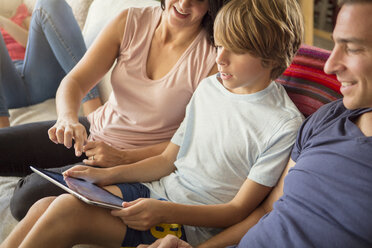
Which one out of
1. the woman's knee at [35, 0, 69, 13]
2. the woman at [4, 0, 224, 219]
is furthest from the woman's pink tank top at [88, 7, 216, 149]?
the woman's knee at [35, 0, 69, 13]

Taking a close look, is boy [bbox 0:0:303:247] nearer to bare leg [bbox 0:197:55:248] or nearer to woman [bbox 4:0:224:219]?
bare leg [bbox 0:197:55:248]

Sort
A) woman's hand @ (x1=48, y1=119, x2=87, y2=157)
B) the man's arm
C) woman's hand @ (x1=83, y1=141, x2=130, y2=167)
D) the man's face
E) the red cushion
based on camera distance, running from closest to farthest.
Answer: the man's face, the man's arm, woman's hand @ (x1=48, y1=119, x2=87, y2=157), woman's hand @ (x1=83, y1=141, x2=130, y2=167), the red cushion

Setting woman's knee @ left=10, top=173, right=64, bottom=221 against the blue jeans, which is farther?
the blue jeans

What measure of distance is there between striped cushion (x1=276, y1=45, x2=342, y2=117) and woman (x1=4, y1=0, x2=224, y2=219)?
259 millimetres

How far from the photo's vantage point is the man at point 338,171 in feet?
2.87

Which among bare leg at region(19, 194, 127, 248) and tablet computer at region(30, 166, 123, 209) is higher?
tablet computer at region(30, 166, 123, 209)

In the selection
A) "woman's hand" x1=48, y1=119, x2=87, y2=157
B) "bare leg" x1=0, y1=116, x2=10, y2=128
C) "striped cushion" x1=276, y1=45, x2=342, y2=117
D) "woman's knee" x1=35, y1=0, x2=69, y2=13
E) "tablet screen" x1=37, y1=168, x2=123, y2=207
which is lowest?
"bare leg" x1=0, y1=116, x2=10, y2=128

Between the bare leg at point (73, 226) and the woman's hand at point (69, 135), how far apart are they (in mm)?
181

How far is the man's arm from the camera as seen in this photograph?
1.10 metres

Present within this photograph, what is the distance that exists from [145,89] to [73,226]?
0.53m

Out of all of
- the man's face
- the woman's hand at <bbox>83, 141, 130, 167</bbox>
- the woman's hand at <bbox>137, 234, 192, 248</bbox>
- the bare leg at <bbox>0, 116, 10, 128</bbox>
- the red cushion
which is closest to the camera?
the man's face

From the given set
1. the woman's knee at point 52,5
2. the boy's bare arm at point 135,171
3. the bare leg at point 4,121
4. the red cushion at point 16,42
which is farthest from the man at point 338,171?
the red cushion at point 16,42

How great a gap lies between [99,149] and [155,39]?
41 cm

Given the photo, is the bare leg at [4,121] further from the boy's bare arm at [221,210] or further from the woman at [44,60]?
the boy's bare arm at [221,210]
